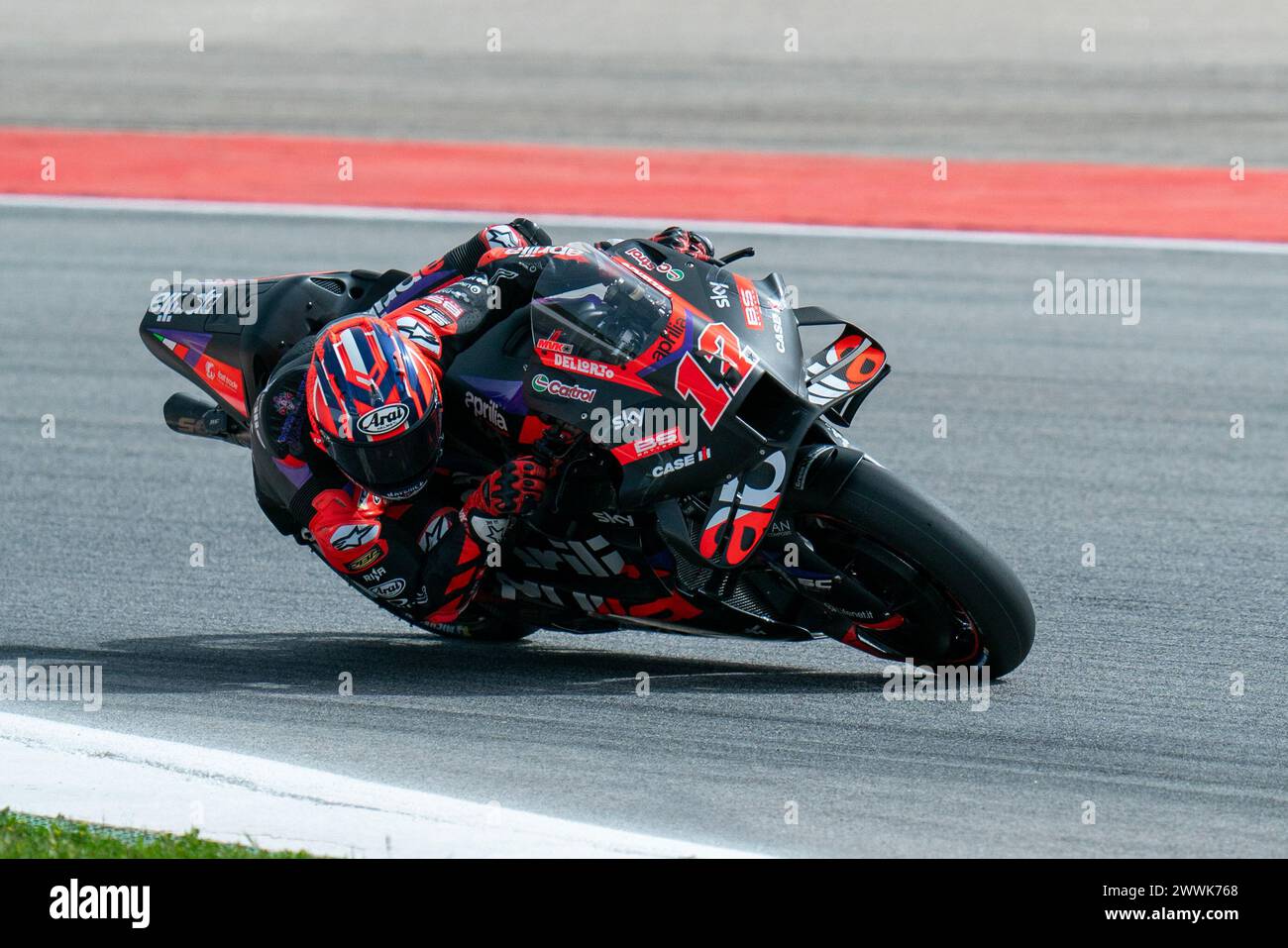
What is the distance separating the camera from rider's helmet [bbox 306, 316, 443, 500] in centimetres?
534

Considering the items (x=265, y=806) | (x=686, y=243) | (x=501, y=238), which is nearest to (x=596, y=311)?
(x=686, y=243)

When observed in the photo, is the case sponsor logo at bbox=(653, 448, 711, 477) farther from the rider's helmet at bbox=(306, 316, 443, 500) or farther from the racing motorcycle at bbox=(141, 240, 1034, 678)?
the rider's helmet at bbox=(306, 316, 443, 500)

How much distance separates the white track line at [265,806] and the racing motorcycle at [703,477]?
1033mm

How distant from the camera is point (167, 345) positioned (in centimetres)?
646

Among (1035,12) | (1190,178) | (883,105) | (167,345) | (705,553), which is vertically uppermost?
(1035,12)

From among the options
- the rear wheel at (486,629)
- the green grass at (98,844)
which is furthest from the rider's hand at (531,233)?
the green grass at (98,844)

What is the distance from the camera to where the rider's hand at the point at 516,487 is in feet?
18.0

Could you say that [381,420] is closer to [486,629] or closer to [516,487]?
[516,487]

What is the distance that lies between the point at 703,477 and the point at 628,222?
10.3 meters

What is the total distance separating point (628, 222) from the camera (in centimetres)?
1529

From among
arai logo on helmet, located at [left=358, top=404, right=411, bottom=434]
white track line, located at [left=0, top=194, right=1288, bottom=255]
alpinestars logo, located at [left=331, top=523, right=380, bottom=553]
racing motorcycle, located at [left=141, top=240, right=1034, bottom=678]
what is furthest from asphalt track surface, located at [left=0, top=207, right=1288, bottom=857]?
white track line, located at [left=0, top=194, right=1288, bottom=255]

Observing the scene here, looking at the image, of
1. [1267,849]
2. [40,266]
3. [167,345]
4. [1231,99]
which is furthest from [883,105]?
[1267,849]

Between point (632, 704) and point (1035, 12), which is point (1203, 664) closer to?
point (632, 704)
